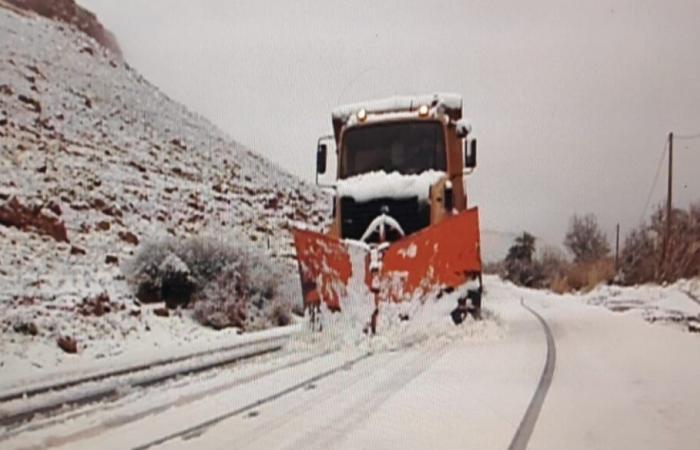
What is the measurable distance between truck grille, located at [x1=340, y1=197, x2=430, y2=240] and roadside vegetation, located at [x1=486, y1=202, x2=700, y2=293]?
108cm

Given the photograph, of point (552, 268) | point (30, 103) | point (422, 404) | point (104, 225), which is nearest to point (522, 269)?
point (552, 268)

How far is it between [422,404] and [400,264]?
9.16 ft

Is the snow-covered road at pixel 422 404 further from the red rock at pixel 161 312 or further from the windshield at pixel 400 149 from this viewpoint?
the red rock at pixel 161 312

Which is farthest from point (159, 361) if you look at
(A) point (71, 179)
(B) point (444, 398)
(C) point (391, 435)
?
(A) point (71, 179)

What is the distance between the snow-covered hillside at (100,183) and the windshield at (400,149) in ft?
3.43

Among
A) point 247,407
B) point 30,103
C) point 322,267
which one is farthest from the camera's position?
point 30,103

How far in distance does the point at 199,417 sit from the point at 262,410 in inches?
12.6

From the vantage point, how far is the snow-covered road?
10.0 ft

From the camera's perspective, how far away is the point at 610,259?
43.4 ft

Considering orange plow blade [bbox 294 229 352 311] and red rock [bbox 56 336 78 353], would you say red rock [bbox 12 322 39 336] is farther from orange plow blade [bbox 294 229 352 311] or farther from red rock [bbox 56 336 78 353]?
orange plow blade [bbox 294 229 352 311]

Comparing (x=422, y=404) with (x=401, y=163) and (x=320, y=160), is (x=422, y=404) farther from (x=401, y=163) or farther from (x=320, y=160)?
(x=320, y=160)

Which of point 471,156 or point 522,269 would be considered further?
point 522,269

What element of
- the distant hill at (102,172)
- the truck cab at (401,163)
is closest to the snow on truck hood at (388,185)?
the truck cab at (401,163)

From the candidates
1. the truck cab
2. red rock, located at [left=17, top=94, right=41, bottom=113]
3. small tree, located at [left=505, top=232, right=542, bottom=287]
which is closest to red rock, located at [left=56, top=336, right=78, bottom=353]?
the truck cab
